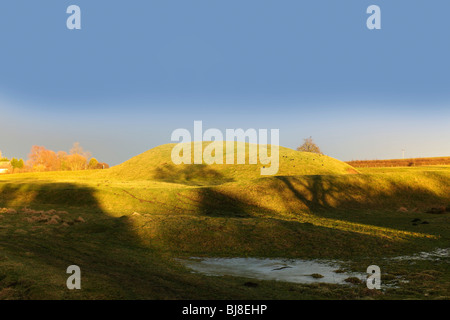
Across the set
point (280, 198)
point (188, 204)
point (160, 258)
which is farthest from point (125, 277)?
point (280, 198)

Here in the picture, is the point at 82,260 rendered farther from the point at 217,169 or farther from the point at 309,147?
the point at 309,147

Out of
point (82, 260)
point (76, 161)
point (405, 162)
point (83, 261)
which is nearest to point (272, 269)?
point (83, 261)

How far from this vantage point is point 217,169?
73.1 metres

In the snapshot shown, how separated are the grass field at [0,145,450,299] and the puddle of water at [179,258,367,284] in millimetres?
1199

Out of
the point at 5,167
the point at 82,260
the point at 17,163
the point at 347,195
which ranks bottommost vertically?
the point at 82,260

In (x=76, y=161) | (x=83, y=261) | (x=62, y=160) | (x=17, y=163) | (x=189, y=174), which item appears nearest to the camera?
(x=83, y=261)

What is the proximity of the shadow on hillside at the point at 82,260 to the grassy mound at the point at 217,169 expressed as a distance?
33063mm

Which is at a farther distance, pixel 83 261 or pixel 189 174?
pixel 189 174

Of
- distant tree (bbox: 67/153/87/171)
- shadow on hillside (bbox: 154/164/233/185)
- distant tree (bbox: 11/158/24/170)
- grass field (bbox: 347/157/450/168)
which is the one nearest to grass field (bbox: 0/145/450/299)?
shadow on hillside (bbox: 154/164/233/185)

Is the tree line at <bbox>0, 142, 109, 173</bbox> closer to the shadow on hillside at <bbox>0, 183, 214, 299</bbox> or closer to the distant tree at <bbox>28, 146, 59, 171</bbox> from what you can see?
the distant tree at <bbox>28, 146, 59, 171</bbox>

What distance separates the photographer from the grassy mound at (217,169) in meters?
67.4

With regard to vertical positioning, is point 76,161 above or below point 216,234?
above

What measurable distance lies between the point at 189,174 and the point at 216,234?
4587cm
